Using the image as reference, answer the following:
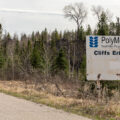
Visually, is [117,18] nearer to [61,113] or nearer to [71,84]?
[71,84]

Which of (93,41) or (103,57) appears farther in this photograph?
(103,57)

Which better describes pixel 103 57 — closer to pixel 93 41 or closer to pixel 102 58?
pixel 102 58

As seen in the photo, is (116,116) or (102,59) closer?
(116,116)

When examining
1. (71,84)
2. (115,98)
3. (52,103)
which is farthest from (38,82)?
(115,98)

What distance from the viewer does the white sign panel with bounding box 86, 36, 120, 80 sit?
10.9 meters

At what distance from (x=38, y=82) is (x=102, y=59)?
1107cm

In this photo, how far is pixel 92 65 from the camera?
1098cm

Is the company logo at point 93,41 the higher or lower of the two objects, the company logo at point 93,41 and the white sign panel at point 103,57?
the higher

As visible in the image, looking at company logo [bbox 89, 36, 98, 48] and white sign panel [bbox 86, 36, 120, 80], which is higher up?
company logo [bbox 89, 36, 98, 48]

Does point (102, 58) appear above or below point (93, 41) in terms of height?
below

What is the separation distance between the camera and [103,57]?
11008 mm

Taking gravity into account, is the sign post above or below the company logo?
below

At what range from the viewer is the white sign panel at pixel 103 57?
10.9m

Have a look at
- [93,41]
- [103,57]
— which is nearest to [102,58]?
[103,57]
